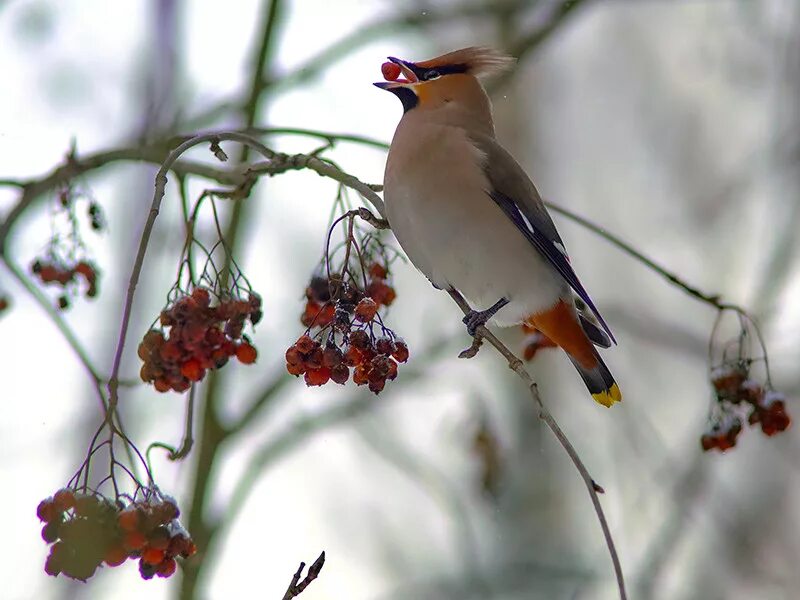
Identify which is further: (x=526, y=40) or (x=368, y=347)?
(x=526, y=40)

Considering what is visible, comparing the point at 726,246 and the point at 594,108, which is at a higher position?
the point at 594,108

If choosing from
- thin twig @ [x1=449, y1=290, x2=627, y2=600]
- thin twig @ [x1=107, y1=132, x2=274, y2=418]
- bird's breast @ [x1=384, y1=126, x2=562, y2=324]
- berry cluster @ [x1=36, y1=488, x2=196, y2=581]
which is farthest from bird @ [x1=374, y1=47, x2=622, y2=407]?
berry cluster @ [x1=36, y1=488, x2=196, y2=581]

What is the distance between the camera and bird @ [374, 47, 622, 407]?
313 cm

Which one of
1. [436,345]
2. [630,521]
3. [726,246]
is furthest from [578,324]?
[726,246]

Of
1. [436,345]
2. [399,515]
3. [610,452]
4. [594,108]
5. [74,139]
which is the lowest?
[74,139]

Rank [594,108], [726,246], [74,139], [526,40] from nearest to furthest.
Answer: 1. [74,139]
2. [526,40]
3. [726,246]
4. [594,108]

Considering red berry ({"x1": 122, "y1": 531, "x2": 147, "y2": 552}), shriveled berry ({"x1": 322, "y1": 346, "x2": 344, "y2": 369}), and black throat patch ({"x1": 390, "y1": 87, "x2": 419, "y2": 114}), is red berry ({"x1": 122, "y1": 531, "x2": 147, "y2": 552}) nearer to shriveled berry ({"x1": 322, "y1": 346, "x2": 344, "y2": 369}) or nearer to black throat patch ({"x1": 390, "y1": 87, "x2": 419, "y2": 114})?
shriveled berry ({"x1": 322, "y1": 346, "x2": 344, "y2": 369})

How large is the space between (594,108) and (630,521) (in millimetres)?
4059

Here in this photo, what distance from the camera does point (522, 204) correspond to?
331 cm

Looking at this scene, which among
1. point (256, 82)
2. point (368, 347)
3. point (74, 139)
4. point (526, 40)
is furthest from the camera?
point (526, 40)

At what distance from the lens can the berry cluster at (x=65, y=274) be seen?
10.5ft

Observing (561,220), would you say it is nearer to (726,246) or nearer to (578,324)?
(726,246)

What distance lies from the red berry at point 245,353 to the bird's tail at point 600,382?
1282mm

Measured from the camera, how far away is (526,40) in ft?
16.3
